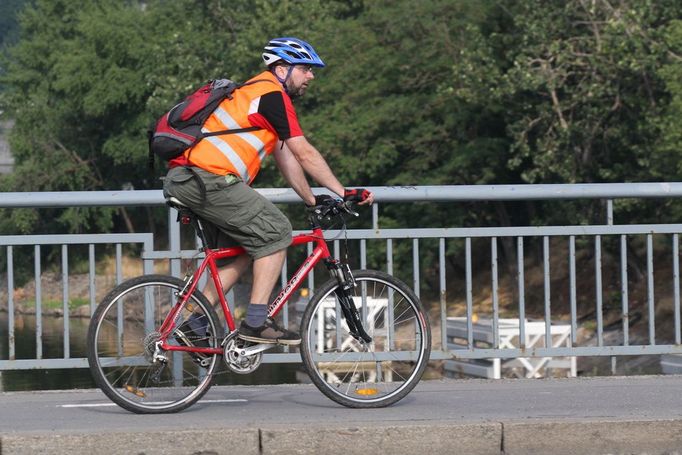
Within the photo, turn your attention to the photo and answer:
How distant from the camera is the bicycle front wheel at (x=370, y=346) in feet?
22.0

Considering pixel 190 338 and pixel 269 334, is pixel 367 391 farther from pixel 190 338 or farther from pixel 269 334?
pixel 190 338

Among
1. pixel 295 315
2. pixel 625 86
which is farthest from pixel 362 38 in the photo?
pixel 295 315

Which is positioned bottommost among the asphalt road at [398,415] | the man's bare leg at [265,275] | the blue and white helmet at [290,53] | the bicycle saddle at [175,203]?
the asphalt road at [398,415]

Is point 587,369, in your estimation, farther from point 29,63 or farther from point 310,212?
point 29,63

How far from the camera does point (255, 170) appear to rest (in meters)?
6.54

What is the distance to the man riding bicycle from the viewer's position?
21.0 ft

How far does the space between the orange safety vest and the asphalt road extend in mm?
1143

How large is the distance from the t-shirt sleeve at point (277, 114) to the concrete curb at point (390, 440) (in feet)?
4.30

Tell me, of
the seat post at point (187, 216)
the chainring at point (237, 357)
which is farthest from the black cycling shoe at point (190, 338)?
the seat post at point (187, 216)

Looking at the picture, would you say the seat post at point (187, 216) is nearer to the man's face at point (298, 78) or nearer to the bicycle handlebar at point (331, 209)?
the bicycle handlebar at point (331, 209)

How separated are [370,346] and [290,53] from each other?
60.2 inches

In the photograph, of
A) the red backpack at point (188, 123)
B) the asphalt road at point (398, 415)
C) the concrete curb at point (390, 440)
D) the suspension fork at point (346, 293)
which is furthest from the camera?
the suspension fork at point (346, 293)

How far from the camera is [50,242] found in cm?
784

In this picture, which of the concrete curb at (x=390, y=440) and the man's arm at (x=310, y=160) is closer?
the concrete curb at (x=390, y=440)
